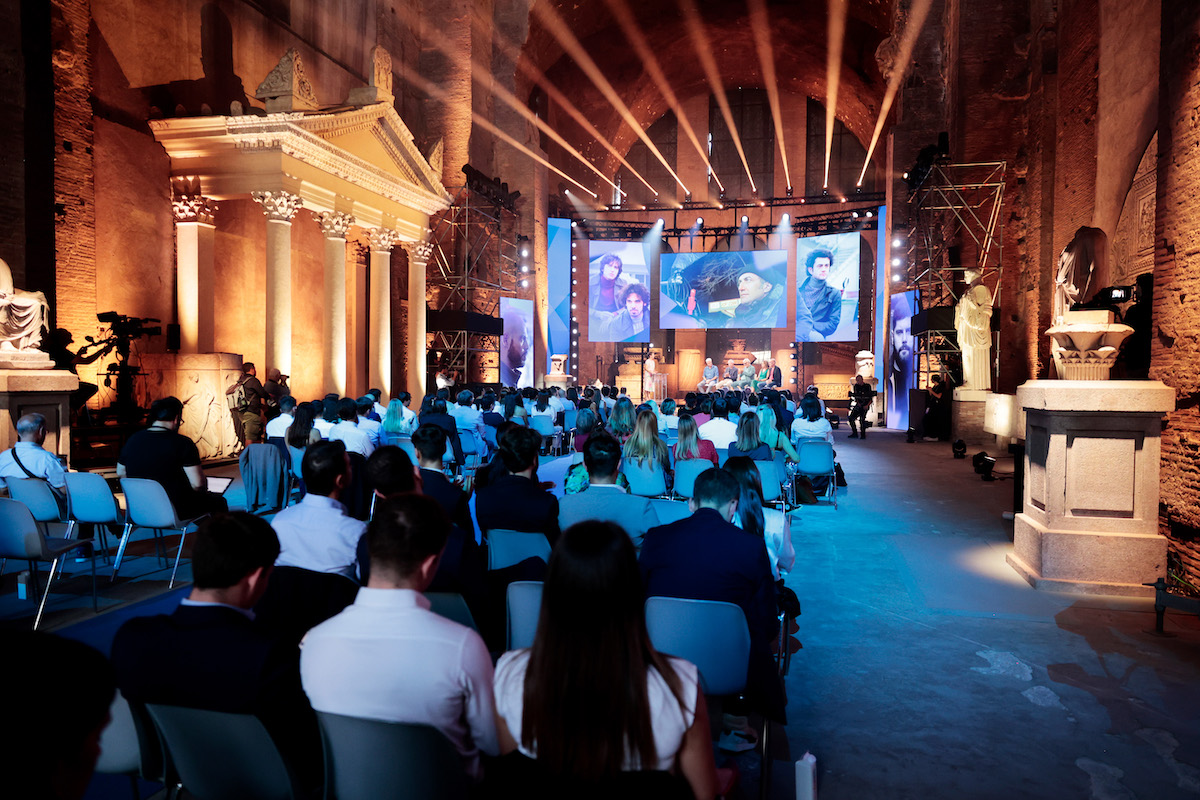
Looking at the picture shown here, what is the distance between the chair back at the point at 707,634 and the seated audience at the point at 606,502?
127 cm

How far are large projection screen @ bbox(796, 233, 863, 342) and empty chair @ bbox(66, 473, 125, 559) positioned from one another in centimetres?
2206

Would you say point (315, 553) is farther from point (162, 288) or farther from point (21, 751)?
point (162, 288)

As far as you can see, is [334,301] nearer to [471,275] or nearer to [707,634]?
[471,275]

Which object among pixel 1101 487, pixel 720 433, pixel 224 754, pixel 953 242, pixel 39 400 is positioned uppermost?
pixel 953 242

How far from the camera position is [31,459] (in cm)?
547

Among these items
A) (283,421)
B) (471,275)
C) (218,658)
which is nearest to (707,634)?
(218,658)

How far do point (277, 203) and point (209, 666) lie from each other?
518 inches

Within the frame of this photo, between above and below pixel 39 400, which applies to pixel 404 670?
below

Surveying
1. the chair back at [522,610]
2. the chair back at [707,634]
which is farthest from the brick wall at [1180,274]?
the chair back at [522,610]

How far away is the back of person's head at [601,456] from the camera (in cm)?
410

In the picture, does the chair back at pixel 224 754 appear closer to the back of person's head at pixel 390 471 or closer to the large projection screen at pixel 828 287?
the back of person's head at pixel 390 471

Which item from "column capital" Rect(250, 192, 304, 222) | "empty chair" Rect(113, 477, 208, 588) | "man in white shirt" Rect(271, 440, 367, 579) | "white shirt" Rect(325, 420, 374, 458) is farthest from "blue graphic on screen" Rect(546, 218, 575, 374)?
"man in white shirt" Rect(271, 440, 367, 579)

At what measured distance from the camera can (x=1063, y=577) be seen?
5.55m

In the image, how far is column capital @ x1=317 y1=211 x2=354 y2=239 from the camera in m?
15.0
